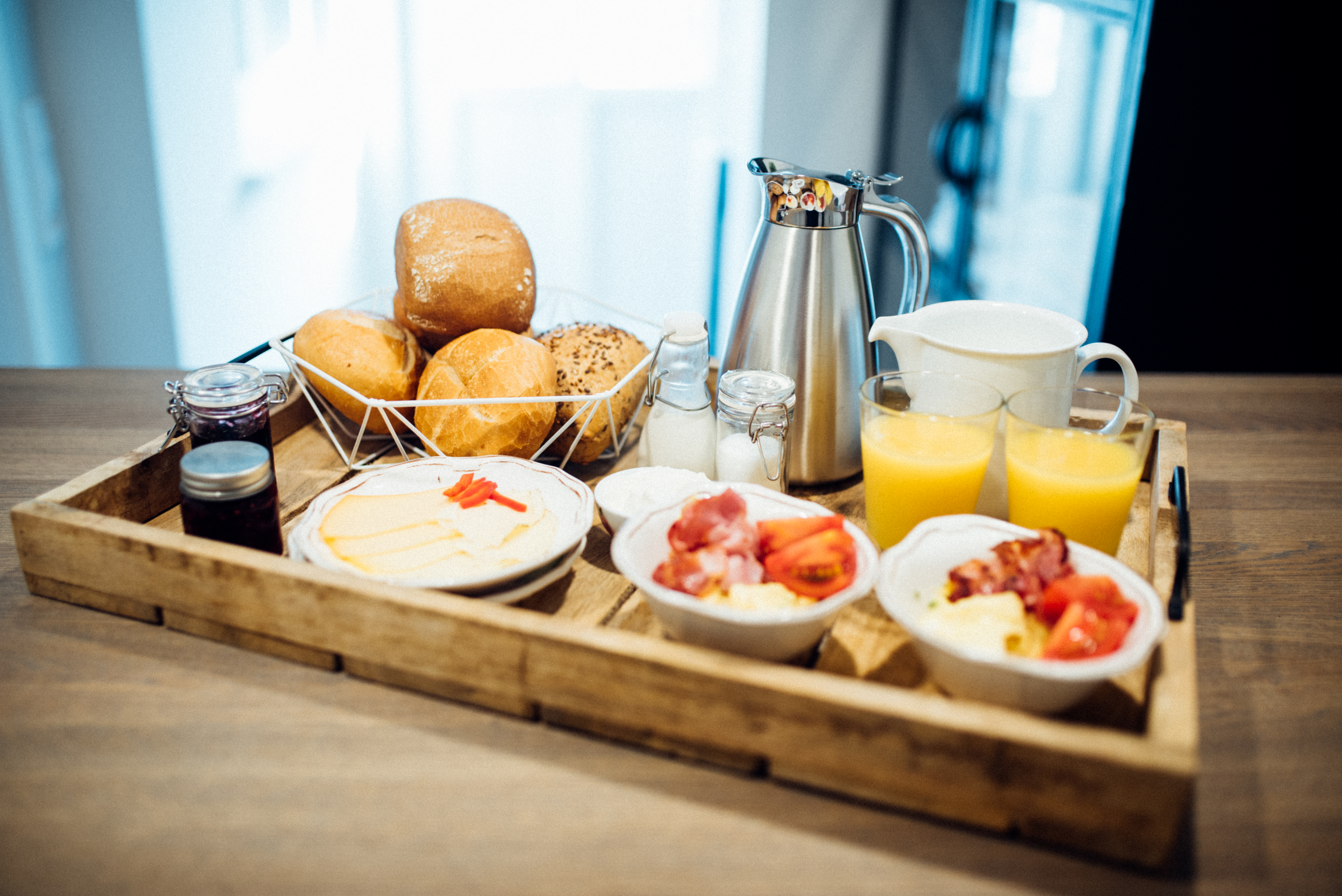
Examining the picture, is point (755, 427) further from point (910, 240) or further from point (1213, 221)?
point (1213, 221)

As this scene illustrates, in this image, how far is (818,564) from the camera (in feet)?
2.22

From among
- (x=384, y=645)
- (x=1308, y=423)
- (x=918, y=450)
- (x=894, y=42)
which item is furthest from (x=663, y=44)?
(x=384, y=645)

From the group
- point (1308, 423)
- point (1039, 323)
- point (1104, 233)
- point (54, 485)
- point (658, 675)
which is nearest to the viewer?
point (658, 675)

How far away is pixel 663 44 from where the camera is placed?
9.18ft

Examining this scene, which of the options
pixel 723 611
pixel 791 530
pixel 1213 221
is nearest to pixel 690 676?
pixel 723 611

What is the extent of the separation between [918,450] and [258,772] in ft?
2.01

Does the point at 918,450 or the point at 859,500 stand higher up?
the point at 918,450

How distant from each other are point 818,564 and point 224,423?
0.59 m

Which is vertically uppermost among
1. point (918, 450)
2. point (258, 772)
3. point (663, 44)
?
point (663, 44)

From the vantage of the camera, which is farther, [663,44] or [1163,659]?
[663,44]

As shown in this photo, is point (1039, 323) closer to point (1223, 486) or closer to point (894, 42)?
point (1223, 486)

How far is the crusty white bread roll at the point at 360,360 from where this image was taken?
1054 mm

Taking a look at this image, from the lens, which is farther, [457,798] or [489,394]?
[489,394]

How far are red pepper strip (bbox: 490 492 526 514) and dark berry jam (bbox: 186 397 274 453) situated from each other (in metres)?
0.22
